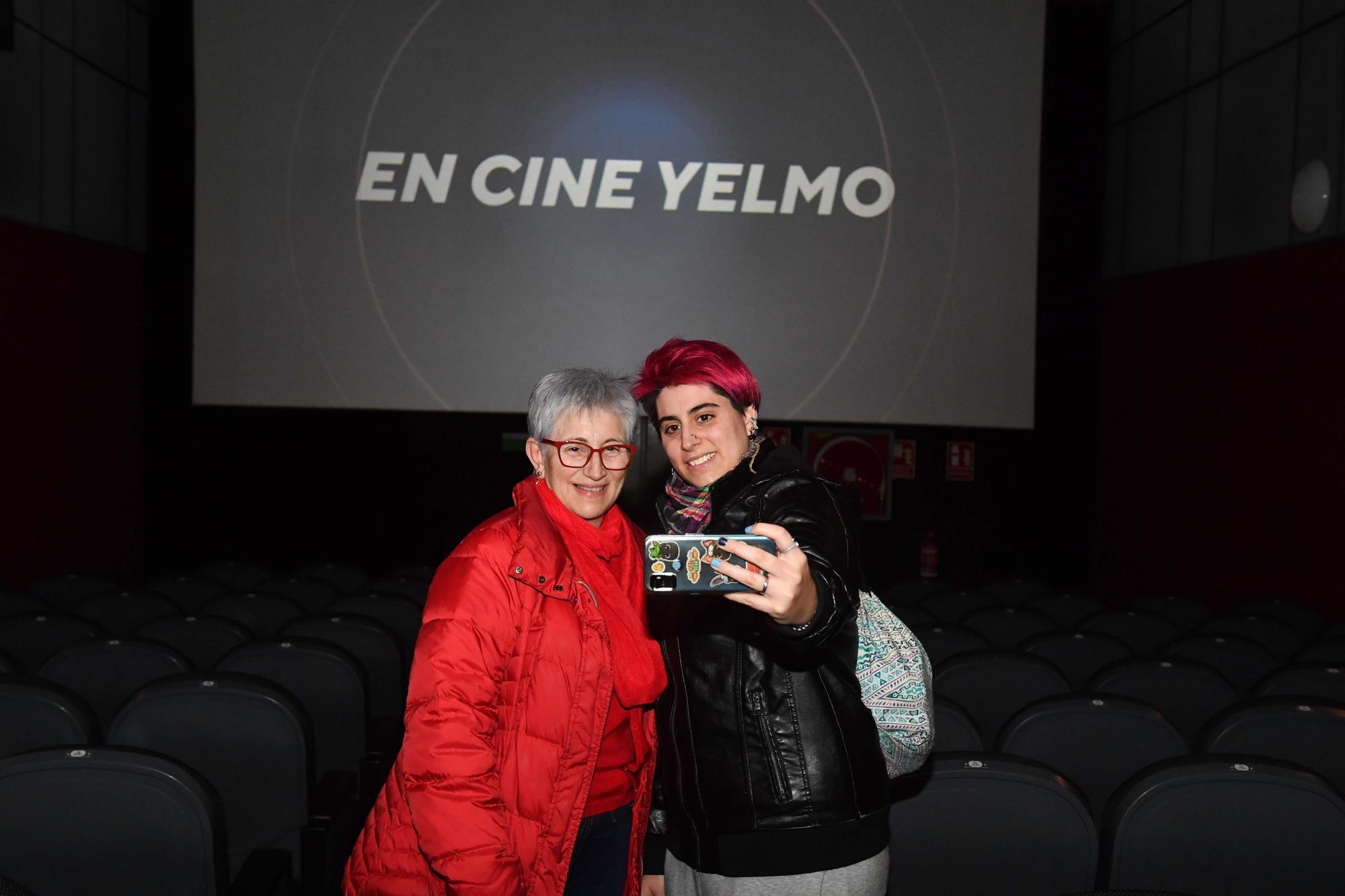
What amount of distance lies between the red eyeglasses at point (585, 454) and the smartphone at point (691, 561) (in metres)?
0.54

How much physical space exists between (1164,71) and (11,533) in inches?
419

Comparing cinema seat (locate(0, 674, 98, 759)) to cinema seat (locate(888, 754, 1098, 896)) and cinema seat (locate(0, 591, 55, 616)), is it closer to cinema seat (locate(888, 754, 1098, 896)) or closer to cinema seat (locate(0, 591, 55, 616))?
cinema seat (locate(888, 754, 1098, 896))

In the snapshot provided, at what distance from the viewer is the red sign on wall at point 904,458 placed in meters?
10.7

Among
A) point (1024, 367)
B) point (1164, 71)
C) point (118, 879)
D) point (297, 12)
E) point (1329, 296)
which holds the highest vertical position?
point (1164, 71)

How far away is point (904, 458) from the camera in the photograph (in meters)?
10.7

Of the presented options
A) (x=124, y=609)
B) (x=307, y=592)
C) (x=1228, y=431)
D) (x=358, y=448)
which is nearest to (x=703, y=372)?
(x=124, y=609)

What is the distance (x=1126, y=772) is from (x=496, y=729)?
190 cm

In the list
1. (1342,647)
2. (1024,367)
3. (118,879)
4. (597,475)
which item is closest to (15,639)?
(118,879)

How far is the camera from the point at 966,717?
2.65 m

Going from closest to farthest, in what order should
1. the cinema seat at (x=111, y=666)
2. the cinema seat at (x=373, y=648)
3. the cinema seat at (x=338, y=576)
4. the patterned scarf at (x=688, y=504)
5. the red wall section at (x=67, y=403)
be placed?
the patterned scarf at (x=688, y=504)
the cinema seat at (x=111, y=666)
the cinema seat at (x=373, y=648)
the cinema seat at (x=338, y=576)
the red wall section at (x=67, y=403)

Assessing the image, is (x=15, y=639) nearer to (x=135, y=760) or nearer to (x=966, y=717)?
(x=135, y=760)

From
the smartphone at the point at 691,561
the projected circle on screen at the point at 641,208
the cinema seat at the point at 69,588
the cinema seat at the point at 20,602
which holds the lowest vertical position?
the cinema seat at the point at 69,588

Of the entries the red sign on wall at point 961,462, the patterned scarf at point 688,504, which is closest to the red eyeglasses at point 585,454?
the patterned scarf at point 688,504

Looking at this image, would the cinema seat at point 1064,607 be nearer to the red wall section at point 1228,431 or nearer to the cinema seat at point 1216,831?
the red wall section at point 1228,431
